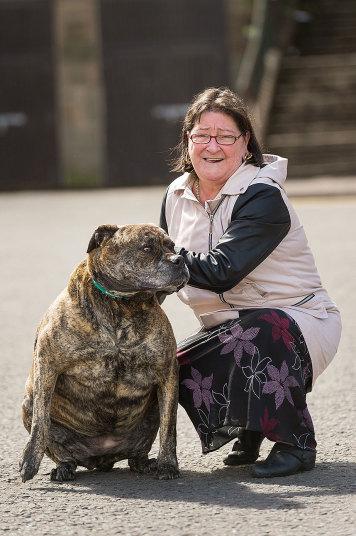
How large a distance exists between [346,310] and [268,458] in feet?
16.0

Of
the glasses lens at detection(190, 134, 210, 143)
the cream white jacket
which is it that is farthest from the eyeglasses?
the cream white jacket

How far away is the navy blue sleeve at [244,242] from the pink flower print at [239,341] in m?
0.20

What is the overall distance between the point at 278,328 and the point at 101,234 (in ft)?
2.53

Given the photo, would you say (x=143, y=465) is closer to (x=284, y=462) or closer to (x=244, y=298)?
(x=284, y=462)

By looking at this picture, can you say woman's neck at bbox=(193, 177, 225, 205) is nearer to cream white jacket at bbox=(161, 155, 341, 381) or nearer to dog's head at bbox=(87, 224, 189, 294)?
cream white jacket at bbox=(161, 155, 341, 381)

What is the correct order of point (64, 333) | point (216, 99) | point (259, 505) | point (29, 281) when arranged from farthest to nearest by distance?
point (29, 281), point (216, 99), point (64, 333), point (259, 505)

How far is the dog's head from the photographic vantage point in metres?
5.10

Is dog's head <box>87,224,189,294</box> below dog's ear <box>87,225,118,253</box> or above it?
below

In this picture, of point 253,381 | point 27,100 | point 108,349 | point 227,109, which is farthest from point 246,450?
point 27,100

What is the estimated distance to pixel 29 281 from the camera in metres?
12.4

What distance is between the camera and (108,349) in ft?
16.8

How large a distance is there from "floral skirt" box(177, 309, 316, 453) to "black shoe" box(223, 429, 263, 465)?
0.16 metres

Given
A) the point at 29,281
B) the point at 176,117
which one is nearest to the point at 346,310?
the point at 29,281

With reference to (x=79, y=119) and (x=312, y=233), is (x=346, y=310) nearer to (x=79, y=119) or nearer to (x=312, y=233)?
(x=312, y=233)
